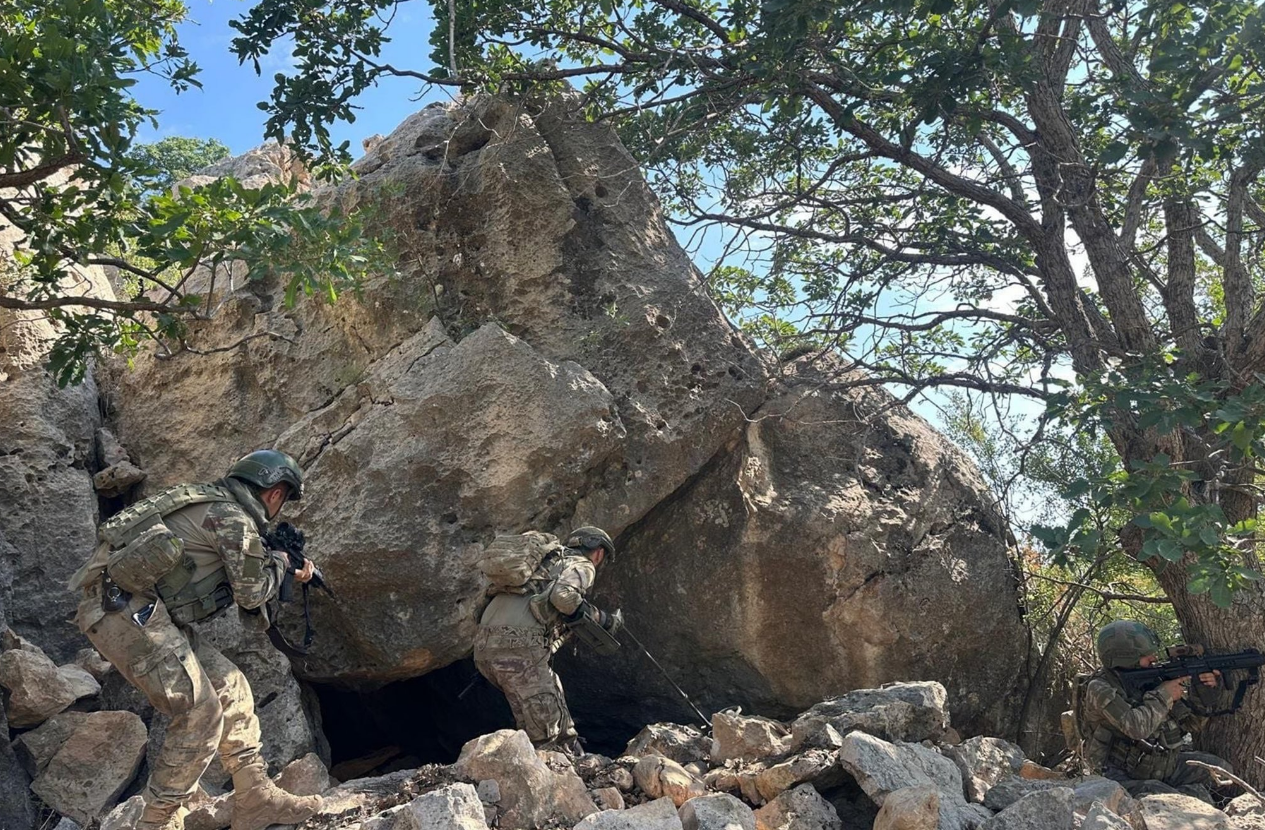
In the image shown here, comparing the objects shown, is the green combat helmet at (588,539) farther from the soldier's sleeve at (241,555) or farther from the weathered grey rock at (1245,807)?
the weathered grey rock at (1245,807)

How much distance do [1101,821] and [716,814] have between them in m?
1.54

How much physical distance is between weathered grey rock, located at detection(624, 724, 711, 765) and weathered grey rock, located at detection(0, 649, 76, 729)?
3040 millimetres

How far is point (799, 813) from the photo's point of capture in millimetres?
4617

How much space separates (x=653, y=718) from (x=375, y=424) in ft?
9.26

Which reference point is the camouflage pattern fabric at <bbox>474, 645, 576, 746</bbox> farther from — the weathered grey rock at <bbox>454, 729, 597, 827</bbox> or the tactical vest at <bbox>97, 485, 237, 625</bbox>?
the tactical vest at <bbox>97, 485, 237, 625</bbox>

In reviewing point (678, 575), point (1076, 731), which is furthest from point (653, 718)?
point (1076, 731)

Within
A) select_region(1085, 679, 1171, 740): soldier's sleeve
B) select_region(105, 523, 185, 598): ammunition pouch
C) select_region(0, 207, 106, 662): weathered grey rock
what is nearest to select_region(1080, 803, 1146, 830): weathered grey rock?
select_region(1085, 679, 1171, 740): soldier's sleeve

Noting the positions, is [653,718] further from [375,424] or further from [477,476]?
[375,424]

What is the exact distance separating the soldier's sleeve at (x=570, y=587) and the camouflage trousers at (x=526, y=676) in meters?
0.24

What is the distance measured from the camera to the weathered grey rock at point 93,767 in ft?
17.0

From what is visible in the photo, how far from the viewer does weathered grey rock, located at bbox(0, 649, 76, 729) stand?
5.25 meters

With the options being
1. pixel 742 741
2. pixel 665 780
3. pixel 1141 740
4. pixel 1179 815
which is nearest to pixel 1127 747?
pixel 1141 740

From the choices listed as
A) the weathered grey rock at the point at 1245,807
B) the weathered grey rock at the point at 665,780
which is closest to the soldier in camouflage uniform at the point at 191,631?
the weathered grey rock at the point at 665,780

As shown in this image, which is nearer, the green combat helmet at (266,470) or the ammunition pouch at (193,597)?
the ammunition pouch at (193,597)
